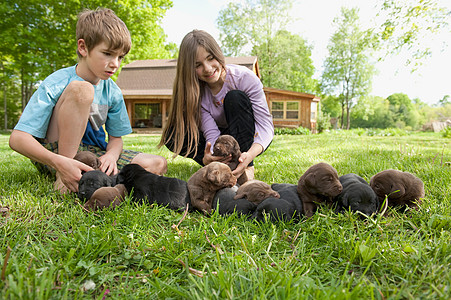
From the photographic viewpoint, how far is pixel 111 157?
3.76 m

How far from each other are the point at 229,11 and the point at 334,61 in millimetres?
16898

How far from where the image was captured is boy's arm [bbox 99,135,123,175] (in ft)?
11.7

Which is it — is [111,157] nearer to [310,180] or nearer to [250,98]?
[250,98]

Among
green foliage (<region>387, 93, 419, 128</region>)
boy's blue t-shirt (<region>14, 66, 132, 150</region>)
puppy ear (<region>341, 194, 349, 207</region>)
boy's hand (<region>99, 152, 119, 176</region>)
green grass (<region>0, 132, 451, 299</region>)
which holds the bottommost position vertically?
green grass (<region>0, 132, 451, 299</region>)

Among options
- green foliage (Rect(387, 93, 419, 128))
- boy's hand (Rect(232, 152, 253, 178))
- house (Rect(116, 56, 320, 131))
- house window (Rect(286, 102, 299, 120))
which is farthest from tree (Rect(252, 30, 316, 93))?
green foliage (Rect(387, 93, 419, 128))

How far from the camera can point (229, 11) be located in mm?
38906

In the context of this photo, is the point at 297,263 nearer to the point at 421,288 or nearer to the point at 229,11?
the point at 421,288

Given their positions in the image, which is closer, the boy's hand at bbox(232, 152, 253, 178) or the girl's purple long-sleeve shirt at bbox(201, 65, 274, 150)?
the boy's hand at bbox(232, 152, 253, 178)

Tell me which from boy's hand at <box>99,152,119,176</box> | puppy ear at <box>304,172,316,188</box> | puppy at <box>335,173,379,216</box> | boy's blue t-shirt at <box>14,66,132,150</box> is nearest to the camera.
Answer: puppy at <box>335,173,379,216</box>

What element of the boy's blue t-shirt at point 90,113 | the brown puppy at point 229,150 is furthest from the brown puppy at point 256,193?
the boy's blue t-shirt at point 90,113

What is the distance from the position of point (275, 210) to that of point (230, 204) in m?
0.41

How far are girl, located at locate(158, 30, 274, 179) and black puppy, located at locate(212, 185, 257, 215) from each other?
0.95m

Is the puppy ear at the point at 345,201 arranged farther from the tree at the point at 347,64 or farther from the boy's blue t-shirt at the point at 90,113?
the tree at the point at 347,64

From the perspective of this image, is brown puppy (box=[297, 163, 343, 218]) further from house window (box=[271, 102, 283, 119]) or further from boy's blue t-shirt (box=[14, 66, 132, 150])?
house window (box=[271, 102, 283, 119])
